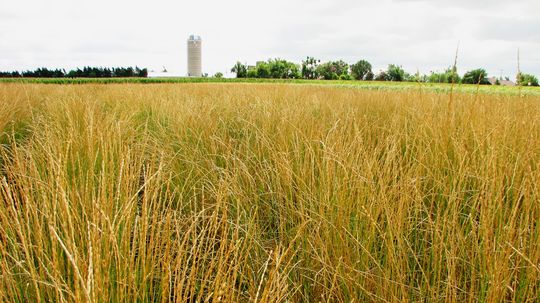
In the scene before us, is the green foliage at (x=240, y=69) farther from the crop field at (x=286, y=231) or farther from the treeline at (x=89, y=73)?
the crop field at (x=286, y=231)

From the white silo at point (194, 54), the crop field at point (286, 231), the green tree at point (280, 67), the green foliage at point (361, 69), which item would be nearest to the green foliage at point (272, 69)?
the green tree at point (280, 67)

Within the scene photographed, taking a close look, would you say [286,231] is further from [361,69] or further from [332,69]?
[361,69]

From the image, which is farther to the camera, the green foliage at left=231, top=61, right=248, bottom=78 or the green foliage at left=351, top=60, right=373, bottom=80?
the green foliage at left=351, top=60, right=373, bottom=80

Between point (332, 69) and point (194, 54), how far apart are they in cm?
4862

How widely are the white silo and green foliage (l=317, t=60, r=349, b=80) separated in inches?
1677

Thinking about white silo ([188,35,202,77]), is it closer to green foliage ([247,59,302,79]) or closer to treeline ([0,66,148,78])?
green foliage ([247,59,302,79])

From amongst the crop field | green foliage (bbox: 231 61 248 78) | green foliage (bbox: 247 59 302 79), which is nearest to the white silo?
green foliage (bbox: 231 61 248 78)

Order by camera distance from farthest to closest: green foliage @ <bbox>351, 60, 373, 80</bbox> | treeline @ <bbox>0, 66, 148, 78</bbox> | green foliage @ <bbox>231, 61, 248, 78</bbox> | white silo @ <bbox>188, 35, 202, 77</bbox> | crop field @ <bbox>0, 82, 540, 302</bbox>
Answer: white silo @ <bbox>188, 35, 202, 77</bbox> < green foliage @ <bbox>351, 60, 373, 80</bbox> < green foliage @ <bbox>231, 61, 248, 78</bbox> < treeline @ <bbox>0, 66, 148, 78</bbox> < crop field @ <bbox>0, 82, 540, 302</bbox>

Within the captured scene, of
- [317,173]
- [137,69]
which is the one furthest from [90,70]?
[317,173]

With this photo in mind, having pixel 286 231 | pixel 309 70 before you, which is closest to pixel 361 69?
pixel 309 70

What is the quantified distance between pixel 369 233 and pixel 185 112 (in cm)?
236

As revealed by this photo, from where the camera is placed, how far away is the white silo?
314 ft

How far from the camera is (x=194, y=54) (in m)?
96.7

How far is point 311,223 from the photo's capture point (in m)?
1.45
